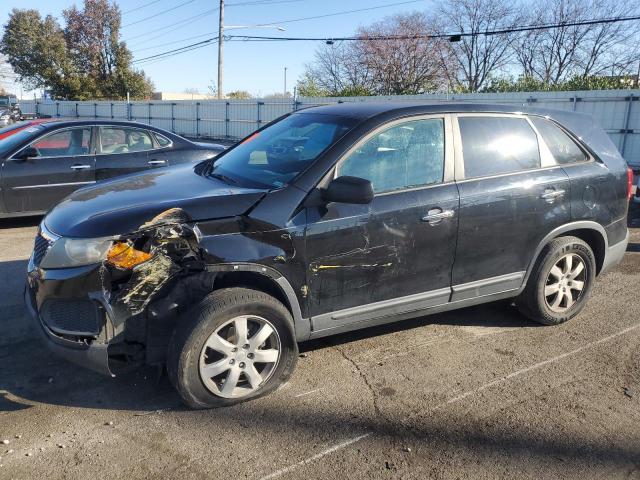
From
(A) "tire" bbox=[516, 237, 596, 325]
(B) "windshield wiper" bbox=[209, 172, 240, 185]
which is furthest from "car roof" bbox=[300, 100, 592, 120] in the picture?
(A) "tire" bbox=[516, 237, 596, 325]

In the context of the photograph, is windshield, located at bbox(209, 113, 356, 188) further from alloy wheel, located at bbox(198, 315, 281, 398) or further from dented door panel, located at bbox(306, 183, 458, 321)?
alloy wheel, located at bbox(198, 315, 281, 398)

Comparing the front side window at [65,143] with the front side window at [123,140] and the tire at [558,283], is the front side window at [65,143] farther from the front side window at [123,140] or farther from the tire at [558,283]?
the tire at [558,283]

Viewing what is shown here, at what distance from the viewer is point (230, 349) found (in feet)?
10.6

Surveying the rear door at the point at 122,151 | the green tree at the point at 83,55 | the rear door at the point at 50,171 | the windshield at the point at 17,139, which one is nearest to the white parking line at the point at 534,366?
the rear door at the point at 122,151

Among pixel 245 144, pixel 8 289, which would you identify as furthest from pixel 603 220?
pixel 8 289

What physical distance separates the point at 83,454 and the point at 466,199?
9.51 feet

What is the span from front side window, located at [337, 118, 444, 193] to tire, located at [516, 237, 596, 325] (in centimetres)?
129

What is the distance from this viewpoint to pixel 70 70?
44625mm

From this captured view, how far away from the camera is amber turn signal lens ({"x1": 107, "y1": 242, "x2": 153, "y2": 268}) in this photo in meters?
3.05

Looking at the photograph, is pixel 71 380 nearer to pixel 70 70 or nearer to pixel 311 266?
pixel 311 266

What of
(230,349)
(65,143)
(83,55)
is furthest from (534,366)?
(83,55)

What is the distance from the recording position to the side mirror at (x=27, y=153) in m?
7.17

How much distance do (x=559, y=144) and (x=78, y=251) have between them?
3768mm

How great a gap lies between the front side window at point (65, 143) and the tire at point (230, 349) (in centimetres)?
549
